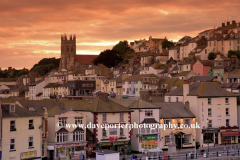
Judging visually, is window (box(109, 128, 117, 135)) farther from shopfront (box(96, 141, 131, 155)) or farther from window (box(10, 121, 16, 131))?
A: window (box(10, 121, 16, 131))

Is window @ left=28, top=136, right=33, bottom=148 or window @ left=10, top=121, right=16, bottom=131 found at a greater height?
window @ left=10, top=121, right=16, bottom=131

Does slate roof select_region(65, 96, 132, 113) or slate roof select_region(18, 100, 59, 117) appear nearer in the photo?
slate roof select_region(65, 96, 132, 113)

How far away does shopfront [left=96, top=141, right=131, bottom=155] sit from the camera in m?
63.0

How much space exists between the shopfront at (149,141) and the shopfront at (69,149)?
10270mm

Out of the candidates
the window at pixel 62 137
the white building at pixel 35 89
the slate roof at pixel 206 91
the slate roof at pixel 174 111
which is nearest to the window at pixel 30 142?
the window at pixel 62 137

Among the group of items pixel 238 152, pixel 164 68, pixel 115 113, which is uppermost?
pixel 164 68

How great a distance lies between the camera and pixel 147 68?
511ft

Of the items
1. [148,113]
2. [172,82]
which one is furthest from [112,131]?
[172,82]

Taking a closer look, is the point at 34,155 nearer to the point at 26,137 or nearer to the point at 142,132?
the point at 26,137

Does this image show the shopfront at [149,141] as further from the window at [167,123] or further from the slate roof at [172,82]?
the slate roof at [172,82]

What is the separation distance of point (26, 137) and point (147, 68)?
105 meters

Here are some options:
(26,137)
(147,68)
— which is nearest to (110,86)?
(147,68)

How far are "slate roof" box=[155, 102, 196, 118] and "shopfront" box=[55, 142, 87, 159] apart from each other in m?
15.7

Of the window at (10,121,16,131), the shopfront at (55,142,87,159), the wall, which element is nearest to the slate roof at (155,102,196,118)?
the shopfront at (55,142,87,159)
